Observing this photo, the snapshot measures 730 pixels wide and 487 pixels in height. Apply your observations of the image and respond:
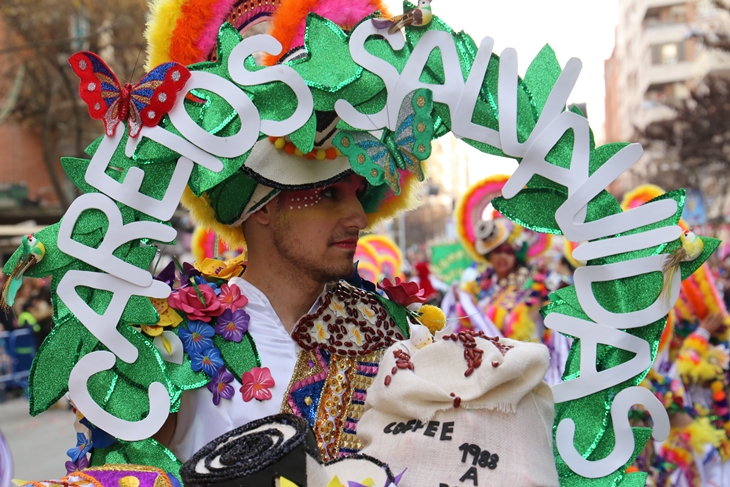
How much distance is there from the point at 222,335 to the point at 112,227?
0.50 m

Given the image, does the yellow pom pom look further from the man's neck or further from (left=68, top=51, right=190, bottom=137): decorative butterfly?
(left=68, top=51, right=190, bottom=137): decorative butterfly

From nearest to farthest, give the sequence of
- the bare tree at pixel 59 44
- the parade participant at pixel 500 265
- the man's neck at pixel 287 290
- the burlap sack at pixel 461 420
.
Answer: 1. the burlap sack at pixel 461 420
2. the man's neck at pixel 287 290
3. the parade participant at pixel 500 265
4. the bare tree at pixel 59 44

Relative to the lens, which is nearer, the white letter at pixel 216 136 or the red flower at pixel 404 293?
the white letter at pixel 216 136

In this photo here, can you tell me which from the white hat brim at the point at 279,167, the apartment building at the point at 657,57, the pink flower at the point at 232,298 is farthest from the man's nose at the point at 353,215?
the apartment building at the point at 657,57

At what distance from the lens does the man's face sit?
2.36 m

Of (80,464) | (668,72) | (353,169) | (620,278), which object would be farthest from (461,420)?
(668,72)

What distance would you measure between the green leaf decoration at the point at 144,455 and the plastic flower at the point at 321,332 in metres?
0.62

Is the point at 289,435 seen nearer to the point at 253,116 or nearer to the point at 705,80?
the point at 253,116

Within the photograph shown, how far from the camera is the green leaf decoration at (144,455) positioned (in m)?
1.94

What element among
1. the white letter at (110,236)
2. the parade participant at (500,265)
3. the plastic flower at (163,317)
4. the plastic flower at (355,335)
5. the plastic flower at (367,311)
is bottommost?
the parade participant at (500,265)

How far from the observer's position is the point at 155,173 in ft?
6.54

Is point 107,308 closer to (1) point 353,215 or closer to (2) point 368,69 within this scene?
(1) point 353,215

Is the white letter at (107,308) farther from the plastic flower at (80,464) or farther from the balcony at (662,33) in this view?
the balcony at (662,33)

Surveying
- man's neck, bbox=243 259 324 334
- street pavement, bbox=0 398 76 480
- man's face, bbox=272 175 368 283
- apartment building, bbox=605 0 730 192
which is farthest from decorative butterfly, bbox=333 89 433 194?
apartment building, bbox=605 0 730 192
